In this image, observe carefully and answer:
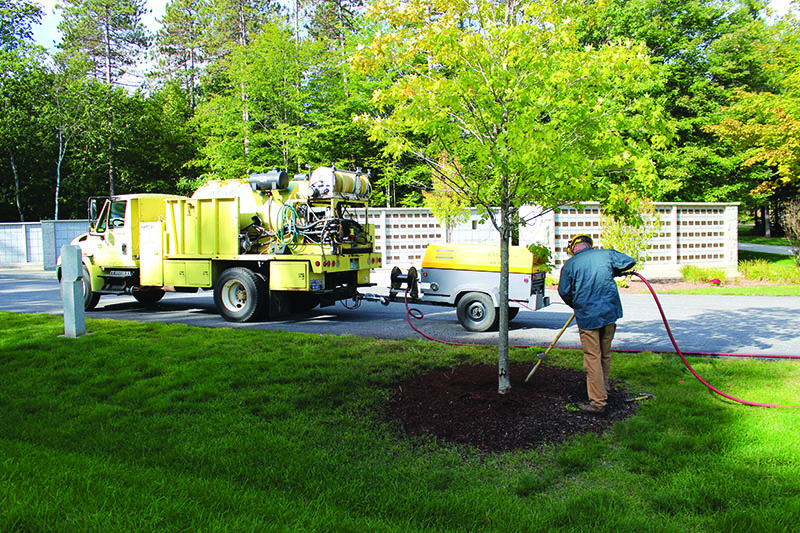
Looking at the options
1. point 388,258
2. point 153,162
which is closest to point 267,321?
point 388,258

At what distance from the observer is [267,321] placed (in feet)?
35.7

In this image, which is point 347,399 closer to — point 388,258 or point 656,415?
point 656,415

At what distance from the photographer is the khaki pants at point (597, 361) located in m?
5.05

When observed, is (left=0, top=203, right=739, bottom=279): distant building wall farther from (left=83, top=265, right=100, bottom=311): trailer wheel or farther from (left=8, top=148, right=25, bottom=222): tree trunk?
(left=8, top=148, right=25, bottom=222): tree trunk

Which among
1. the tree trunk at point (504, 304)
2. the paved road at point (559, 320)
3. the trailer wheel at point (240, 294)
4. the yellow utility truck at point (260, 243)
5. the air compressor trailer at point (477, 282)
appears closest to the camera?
the tree trunk at point (504, 304)

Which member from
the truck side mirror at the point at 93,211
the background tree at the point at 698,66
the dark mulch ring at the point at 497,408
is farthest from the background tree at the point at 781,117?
the truck side mirror at the point at 93,211

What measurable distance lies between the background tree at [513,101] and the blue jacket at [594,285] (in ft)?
1.89

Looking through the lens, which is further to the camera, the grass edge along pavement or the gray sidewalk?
the gray sidewalk

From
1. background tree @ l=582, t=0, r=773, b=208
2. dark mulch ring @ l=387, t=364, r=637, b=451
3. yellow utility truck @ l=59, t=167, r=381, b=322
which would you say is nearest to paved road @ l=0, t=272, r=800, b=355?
yellow utility truck @ l=59, t=167, r=381, b=322

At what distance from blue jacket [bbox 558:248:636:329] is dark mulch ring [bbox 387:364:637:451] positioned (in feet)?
2.64

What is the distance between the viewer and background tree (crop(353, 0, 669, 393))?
4.73 metres

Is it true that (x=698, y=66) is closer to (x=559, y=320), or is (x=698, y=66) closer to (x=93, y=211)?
(x=559, y=320)

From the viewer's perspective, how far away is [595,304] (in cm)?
513

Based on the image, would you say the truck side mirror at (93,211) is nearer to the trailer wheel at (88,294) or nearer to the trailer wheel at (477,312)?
the trailer wheel at (88,294)
